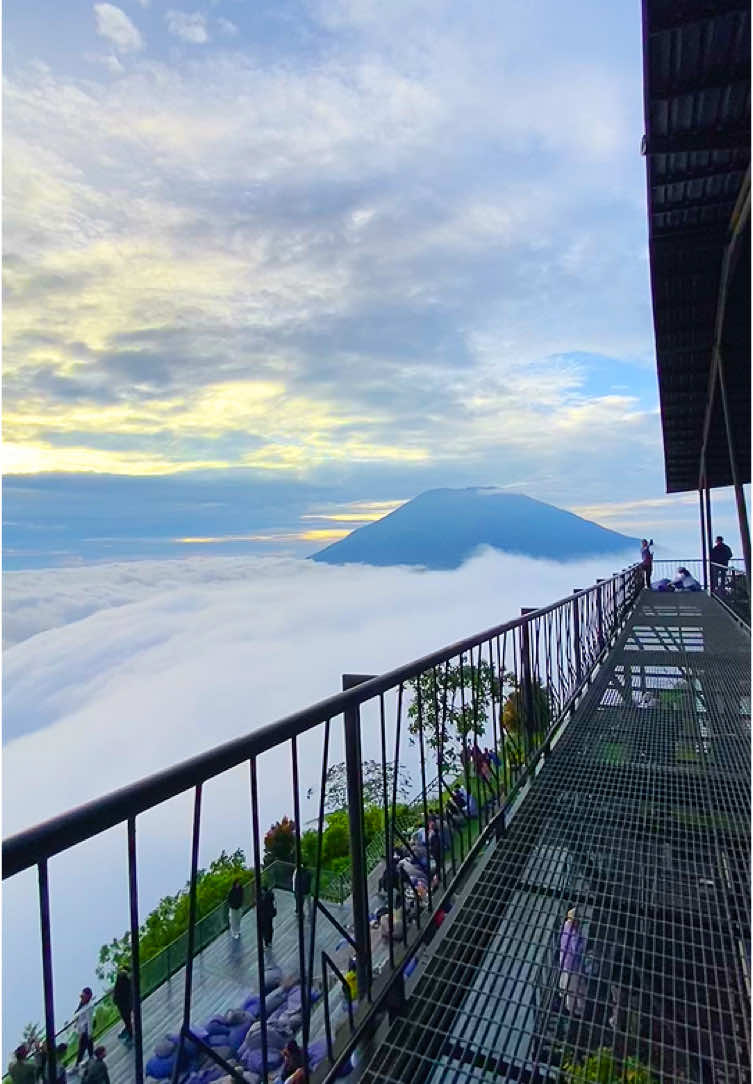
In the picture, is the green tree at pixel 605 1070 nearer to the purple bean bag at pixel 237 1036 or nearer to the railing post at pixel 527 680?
the railing post at pixel 527 680

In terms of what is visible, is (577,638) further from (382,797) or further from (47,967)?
(47,967)

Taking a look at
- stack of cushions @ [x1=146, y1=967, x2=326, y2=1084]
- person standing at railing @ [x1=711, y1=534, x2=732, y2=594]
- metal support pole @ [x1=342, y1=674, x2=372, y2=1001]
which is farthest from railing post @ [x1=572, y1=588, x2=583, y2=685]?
person standing at railing @ [x1=711, y1=534, x2=732, y2=594]

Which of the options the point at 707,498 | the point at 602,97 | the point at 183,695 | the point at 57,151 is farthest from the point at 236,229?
the point at 183,695

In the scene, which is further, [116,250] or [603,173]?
[116,250]

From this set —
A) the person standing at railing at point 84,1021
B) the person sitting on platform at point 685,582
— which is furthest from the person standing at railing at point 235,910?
the person sitting on platform at point 685,582

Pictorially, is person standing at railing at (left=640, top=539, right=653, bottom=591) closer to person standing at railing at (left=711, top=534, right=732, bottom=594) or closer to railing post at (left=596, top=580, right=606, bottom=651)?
person standing at railing at (left=711, top=534, right=732, bottom=594)

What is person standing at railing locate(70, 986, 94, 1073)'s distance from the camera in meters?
5.96

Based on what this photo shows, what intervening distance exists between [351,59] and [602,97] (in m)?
2.91

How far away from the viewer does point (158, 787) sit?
908mm

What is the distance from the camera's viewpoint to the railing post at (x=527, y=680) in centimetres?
308

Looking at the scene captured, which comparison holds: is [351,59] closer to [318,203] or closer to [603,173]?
[603,173]

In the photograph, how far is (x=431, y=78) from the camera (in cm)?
598

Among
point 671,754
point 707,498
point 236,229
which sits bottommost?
point 671,754

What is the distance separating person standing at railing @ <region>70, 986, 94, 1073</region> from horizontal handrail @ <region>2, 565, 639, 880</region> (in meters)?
6.86
